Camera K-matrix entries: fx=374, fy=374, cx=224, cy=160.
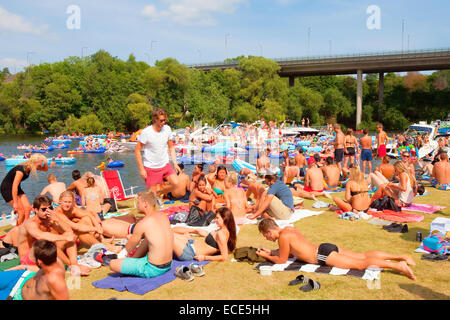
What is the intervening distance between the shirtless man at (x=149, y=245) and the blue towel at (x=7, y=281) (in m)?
1.10

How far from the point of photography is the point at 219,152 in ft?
98.4

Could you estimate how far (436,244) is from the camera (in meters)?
5.38

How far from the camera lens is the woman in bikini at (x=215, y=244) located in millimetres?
5410

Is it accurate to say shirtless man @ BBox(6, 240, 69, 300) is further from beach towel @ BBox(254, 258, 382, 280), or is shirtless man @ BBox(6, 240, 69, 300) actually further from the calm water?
the calm water

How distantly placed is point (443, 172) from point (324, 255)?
755 cm

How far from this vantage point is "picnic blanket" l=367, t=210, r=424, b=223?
7273 mm

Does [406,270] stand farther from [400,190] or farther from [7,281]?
[7,281]

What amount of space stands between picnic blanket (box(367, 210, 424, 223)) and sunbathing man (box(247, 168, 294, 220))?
178 centimetres

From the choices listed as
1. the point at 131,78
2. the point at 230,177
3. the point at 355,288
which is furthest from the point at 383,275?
the point at 131,78

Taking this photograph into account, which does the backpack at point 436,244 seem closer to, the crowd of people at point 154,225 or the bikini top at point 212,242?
the crowd of people at point 154,225

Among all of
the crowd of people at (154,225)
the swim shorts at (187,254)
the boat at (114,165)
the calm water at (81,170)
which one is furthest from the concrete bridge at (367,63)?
the swim shorts at (187,254)

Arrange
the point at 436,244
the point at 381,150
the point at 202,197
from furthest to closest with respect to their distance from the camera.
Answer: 1. the point at 381,150
2. the point at 202,197
3. the point at 436,244

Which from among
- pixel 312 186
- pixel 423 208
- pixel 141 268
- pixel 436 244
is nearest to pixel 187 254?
pixel 141 268

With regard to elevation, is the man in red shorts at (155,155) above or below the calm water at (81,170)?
above
